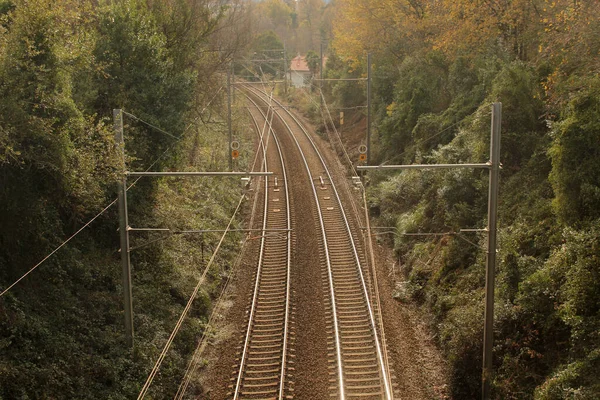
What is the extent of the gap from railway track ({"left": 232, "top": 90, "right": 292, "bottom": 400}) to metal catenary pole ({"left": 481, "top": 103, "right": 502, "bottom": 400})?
419 centimetres

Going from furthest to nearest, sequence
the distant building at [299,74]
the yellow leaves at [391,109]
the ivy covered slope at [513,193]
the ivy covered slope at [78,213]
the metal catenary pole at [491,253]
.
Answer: the distant building at [299,74]
the yellow leaves at [391,109]
the ivy covered slope at [513,193]
the ivy covered slope at [78,213]
the metal catenary pole at [491,253]

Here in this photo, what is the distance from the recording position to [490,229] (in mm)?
11094

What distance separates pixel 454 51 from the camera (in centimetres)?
2645

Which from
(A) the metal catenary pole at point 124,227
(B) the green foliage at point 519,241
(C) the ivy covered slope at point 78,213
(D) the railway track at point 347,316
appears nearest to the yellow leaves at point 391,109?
(D) the railway track at point 347,316

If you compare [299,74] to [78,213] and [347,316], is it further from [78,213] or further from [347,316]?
[78,213]

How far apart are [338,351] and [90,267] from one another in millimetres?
6449

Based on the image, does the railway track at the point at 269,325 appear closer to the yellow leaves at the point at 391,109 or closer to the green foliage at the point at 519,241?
the green foliage at the point at 519,241

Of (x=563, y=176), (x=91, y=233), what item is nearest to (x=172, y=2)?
(x=91, y=233)

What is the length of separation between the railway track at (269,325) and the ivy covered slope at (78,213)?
151cm

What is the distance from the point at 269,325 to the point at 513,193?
777 cm

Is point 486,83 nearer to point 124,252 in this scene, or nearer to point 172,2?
point 172,2

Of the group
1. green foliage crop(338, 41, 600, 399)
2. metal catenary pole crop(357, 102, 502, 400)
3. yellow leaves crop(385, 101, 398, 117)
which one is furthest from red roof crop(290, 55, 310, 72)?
metal catenary pole crop(357, 102, 502, 400)

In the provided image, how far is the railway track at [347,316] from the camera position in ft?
41.3

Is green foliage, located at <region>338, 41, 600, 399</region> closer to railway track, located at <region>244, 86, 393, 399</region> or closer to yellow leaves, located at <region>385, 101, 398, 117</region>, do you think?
railway track, located at <region>244, 86, 393, 399</region>
